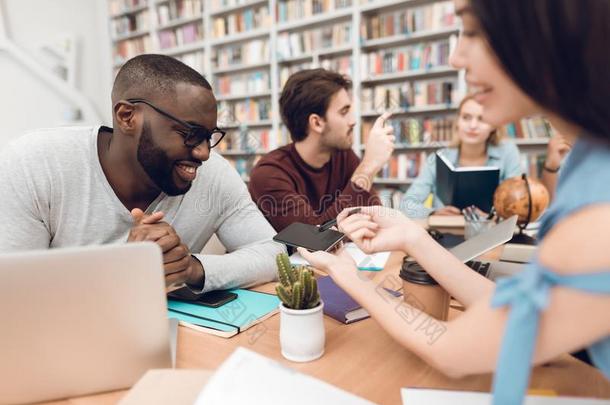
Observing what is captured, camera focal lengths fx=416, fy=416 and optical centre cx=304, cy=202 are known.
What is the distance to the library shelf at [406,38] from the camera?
338cm

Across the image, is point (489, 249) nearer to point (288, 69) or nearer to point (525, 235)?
point (525, 235)

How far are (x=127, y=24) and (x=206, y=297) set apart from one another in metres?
5.28

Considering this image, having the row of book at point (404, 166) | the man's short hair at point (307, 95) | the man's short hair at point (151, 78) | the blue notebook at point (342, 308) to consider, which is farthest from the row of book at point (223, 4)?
the blue notebook at point (342, 308)

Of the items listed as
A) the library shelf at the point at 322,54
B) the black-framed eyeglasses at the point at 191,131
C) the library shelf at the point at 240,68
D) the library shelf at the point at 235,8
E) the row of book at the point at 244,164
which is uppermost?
the library shelf at the point at 235,8

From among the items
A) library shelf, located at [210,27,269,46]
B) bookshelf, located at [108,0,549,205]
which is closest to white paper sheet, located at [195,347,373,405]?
bookshelf, located at [108,0,549,205]

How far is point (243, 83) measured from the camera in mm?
4570

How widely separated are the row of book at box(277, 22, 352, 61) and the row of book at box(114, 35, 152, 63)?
6.42 feet

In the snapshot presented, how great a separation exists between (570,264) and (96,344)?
591 mm

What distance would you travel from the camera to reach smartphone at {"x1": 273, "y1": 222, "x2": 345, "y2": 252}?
86 cm

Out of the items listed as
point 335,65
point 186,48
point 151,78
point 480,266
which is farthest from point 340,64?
point 480,266

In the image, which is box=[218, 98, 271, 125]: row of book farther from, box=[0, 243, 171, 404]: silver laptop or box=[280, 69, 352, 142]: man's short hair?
box=[0, 243, 171, 404]: silver laptop

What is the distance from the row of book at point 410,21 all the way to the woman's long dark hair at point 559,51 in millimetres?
3193

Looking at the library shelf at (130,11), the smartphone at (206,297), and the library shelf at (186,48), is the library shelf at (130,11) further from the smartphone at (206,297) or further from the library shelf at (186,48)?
the smartphone at (206,297)

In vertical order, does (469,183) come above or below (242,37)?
below
